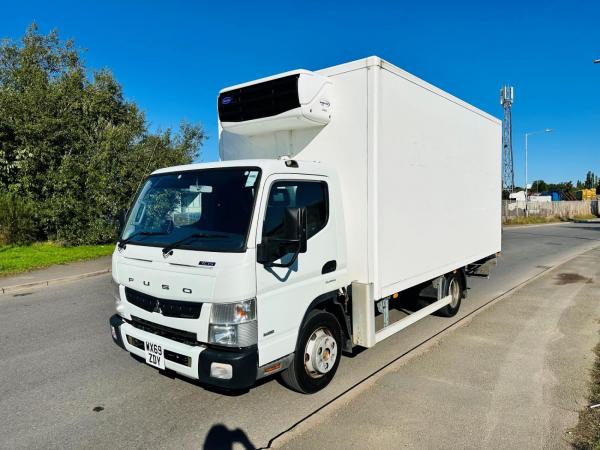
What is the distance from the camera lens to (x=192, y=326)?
3414 millimetres

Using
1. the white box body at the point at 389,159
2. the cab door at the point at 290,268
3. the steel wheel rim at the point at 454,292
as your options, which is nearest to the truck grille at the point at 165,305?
the cab door at the point at 290,268

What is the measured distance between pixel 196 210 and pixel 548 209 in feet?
183

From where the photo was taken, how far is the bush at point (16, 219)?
15.7 meters

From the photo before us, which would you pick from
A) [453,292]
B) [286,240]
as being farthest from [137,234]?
[453,292]

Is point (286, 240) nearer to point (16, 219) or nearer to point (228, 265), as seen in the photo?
point (228, 265)

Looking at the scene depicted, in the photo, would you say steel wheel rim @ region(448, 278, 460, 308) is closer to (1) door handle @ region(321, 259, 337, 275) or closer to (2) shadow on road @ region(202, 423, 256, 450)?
(1) door handle @ region(321, 259, 337, 275)

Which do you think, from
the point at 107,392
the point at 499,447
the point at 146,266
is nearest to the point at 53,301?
the point at 107,392

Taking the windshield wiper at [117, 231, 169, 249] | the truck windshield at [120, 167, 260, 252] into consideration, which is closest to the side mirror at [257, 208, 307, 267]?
the truck windshield at [120, 167, 260, 252]

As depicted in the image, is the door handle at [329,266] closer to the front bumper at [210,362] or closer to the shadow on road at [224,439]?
the front bumper at [210,362]

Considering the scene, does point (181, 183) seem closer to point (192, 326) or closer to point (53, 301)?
point (192, 326)

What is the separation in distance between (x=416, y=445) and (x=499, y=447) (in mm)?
647

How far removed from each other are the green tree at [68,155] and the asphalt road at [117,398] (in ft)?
33.3

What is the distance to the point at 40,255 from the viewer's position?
1376 centimetres

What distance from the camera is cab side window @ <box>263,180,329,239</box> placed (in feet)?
11.8
